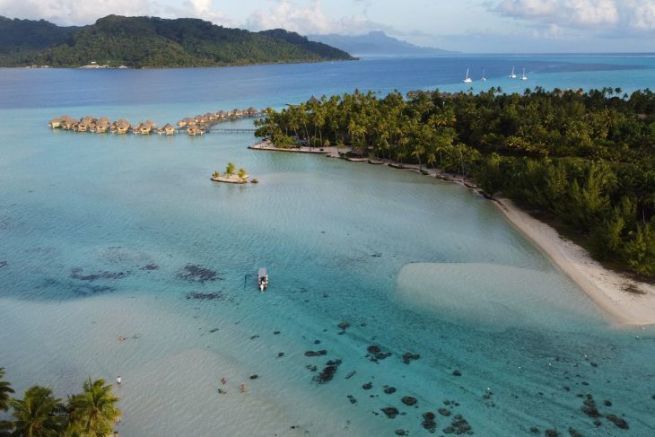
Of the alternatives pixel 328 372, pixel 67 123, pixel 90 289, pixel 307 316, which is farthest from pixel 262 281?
pixel 67 123

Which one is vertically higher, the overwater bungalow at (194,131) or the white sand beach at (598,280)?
the overwater bungalow at (194,131)

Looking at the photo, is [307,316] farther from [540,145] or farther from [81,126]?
[81,126]

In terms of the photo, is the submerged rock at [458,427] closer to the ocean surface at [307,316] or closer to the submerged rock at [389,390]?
the ocean surface at [307,316]

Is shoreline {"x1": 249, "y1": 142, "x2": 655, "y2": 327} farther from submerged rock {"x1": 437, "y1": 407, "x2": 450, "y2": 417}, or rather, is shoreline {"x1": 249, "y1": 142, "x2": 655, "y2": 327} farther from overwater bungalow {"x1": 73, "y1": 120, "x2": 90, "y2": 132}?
overwater bungalow {"x1": 73, "y1": 120, "x2": 90, "y2": 132}

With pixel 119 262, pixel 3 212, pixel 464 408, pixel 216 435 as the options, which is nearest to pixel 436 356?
pixel 464 408

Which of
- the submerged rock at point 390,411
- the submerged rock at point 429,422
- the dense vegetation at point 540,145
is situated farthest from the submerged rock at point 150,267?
the dense vegetation at point 540,145

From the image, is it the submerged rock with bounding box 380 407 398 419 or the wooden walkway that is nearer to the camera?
the submerged rock with bounding box 380 407 398 419

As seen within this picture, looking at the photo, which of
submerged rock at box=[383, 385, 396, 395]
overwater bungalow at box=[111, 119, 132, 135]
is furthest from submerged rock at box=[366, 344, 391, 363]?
overwater bungalow at box=[111, 119, 132, 135]
